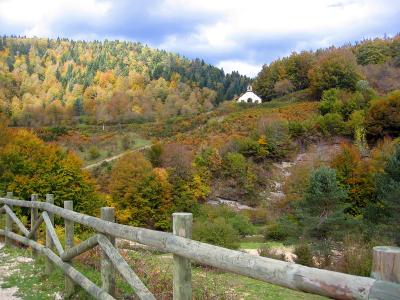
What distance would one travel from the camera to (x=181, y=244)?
300 cm

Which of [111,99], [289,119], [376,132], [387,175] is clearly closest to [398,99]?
[376,132]

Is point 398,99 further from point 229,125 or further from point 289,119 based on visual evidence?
point 229,125

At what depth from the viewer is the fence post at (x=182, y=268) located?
3.07 metres

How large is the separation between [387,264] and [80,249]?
12.6ft

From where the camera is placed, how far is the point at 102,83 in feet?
375

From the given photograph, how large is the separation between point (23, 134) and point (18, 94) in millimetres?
87508

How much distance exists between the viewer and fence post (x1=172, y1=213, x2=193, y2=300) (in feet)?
10.1

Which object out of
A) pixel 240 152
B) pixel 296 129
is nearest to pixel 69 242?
pixel 240 152

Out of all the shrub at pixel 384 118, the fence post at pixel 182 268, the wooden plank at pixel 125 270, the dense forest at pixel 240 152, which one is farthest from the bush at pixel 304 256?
the shrub at pixel 384 118

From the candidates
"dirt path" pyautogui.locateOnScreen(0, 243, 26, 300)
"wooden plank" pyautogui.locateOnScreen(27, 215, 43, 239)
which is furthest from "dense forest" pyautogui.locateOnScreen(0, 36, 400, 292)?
"dirt path" pyautogui.locateOnScreen(0, 243, 26, 300)

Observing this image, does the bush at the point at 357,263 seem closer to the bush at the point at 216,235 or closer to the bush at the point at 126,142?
the bush at the point at 216,235

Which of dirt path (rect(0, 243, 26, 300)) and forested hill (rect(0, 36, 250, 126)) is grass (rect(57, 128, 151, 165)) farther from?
dirt path (rect(0, 243, 26, 300))

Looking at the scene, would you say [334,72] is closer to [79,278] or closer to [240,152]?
[240,152]

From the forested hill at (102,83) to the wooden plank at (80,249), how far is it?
242ft
